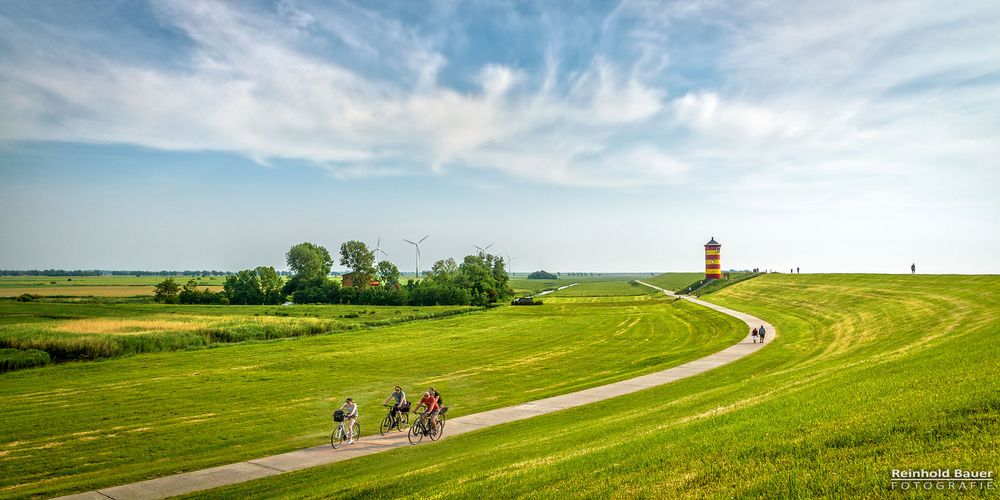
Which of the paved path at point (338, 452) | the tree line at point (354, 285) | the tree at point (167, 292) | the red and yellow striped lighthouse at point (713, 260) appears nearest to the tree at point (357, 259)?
the tree line at point (354, 285)

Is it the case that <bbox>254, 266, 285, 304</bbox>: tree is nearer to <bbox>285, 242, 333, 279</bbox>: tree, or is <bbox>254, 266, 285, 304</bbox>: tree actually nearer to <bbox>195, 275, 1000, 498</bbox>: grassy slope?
<bbox>285, 242, 333, 279</bbox>: tree

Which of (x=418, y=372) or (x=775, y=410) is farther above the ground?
(x=775, y=410)

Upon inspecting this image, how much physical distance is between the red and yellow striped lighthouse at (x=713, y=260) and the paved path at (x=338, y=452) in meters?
116

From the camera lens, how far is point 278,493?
1608 cm

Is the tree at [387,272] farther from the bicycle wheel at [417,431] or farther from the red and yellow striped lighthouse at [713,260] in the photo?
the bicycle wheel at [417,431]

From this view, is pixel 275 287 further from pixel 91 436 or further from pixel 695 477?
pixel 695 477

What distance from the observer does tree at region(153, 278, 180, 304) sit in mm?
130750

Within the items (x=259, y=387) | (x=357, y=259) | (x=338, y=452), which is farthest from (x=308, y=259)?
(x=338, y=452)

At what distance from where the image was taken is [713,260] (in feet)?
485

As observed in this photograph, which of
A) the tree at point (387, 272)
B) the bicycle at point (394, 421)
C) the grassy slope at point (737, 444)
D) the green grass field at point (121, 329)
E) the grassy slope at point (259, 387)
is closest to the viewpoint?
the grassy slope at point (737, 444)

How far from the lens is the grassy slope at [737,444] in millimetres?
9766

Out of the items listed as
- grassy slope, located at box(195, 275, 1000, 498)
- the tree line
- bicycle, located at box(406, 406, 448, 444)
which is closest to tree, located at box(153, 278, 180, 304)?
the tree line

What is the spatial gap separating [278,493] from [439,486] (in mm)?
5485

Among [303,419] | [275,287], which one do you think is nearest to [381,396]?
[303,419]
